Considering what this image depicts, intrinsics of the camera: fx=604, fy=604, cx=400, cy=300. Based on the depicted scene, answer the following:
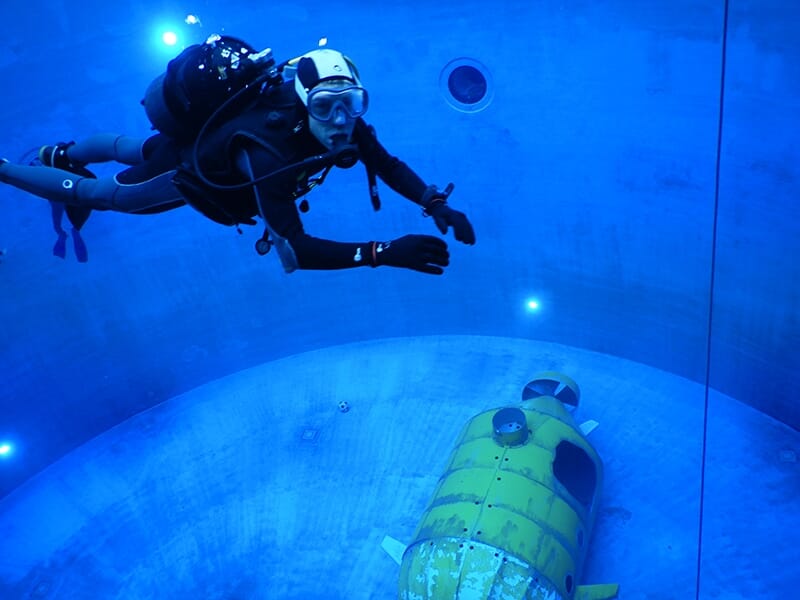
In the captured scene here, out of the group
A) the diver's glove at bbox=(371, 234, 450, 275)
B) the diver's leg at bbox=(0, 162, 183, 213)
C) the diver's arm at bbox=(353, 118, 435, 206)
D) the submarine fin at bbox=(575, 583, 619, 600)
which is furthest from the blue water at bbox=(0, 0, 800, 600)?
the diver's glove at bbox=(371, 234, 450, 275)

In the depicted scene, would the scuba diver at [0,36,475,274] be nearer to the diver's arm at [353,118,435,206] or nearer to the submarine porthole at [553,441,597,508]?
the diver's arm at [353,118,435,206]

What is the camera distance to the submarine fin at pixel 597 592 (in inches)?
156

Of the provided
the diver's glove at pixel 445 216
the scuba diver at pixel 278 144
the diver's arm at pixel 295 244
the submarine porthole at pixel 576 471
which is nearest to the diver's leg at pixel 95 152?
the scuba diver at pixel 278 144

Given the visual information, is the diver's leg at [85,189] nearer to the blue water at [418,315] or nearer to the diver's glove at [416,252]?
the diver's glove at [416,252]

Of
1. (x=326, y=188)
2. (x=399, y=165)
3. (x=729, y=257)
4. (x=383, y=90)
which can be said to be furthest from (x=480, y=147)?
(x=399, y=165)

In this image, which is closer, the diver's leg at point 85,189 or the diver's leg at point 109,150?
the diver's leg at point 85,189

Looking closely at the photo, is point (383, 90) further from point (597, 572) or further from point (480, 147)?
point (597, 572)

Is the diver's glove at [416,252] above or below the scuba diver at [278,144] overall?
below

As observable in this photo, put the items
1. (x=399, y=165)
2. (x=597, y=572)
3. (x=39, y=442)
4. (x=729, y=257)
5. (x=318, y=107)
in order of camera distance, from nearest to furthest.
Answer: (x=318, y=107) < (x=399, y=165) < (x=597, y=572) < (x=729, y=257) < (x=39, y=442)

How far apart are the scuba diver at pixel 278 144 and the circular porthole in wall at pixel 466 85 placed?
7.87 feet

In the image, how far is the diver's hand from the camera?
257 cm

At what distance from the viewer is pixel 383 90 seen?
17.0 ft

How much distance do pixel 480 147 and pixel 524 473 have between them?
282 centimetres

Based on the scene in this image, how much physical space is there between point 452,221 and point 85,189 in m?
2.11
